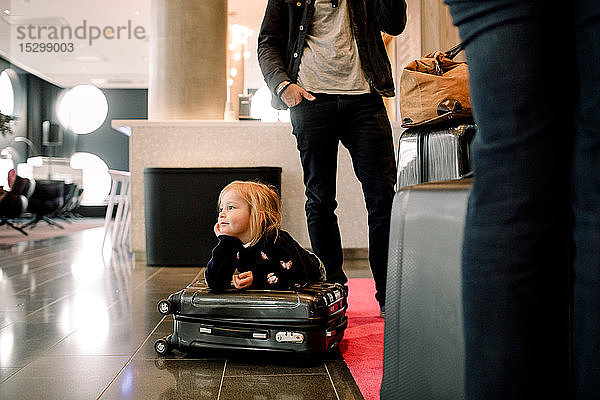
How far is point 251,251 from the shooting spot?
65.9 inches

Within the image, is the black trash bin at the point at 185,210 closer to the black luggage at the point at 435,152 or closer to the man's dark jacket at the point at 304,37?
the man's dark jacket at the point at 304,37

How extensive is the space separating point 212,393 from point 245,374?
0.17 meters

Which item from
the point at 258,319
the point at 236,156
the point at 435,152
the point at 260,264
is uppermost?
the point at 236,156

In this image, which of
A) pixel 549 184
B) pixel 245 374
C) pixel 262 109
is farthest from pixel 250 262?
pixel 262 109

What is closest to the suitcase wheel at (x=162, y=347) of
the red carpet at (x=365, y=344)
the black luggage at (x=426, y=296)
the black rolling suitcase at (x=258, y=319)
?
the black rolling suitcase at (x=258, y=319)

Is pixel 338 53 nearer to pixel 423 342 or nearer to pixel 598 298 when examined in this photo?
pixel 423 342

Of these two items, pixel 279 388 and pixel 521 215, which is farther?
pixel 279 388

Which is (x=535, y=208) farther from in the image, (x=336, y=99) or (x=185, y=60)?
(x=185, y=60)

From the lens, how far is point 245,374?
1.46 m

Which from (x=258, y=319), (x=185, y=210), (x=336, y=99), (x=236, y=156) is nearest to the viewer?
(x=258, y=319)

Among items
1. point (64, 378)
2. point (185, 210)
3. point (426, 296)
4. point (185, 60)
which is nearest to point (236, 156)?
point (185, 210)

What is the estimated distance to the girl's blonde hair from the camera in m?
1.67

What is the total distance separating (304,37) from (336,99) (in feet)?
0.81

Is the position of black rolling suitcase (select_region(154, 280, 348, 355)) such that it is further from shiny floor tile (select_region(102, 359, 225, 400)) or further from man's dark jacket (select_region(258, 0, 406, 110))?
man's dark jacket (select_region(258, 0, 406, 110))
